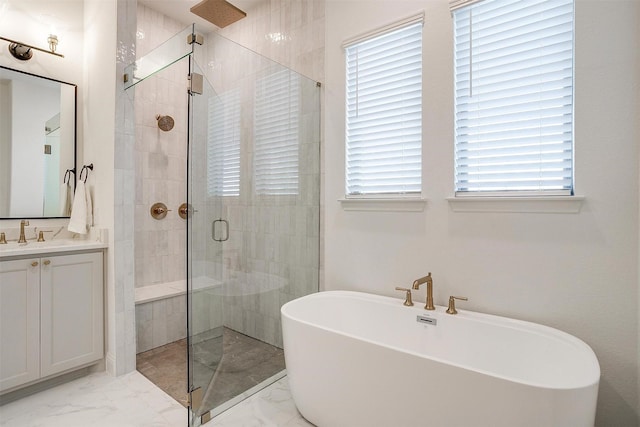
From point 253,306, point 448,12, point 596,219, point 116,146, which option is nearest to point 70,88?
point 116,146

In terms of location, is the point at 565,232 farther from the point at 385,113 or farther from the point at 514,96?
the point at 385,113

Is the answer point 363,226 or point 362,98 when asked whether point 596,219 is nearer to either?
point 363,226

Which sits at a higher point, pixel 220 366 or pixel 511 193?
pixel 511 193

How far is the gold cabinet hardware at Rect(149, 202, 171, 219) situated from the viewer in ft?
10.4

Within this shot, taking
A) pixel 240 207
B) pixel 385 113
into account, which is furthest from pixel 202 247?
pixel 385 113

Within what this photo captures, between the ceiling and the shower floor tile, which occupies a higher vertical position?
the ceiling

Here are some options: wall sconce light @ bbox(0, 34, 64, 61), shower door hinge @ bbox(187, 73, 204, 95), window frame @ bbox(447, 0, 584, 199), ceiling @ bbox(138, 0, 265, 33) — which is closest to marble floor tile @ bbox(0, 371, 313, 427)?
window frame @ bbox(447, 0, 584, 199)

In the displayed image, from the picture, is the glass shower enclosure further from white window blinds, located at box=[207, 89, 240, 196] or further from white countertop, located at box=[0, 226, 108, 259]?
white countertop, located at box=[0, 226, 108, 259]

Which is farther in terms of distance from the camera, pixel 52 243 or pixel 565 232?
pixel 52 243

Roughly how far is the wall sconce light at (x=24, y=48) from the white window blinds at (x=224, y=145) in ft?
5.25

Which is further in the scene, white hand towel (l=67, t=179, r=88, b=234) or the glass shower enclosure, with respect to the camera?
white hand towel (l=67, t=179, r=88, b=234)

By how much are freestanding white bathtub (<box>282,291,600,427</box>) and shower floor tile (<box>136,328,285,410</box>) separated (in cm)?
47

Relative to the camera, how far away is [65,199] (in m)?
2.62

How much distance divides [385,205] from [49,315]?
235cm
